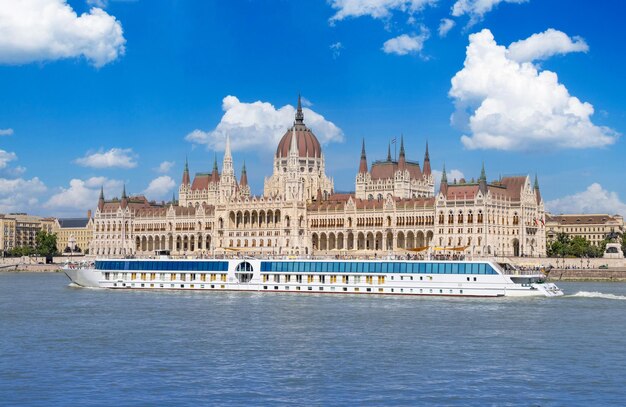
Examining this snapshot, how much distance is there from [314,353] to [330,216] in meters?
123

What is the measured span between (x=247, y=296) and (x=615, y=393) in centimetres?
4705

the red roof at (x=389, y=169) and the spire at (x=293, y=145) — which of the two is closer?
the spire at (x=293, y=145)

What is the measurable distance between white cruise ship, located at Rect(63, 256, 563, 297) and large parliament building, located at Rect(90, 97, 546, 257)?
2182 inches

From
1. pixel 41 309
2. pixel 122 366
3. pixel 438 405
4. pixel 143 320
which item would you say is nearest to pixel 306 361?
pixel 122 366

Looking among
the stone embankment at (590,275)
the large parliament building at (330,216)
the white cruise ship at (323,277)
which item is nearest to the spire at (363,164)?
the large parliament building at (330,216)

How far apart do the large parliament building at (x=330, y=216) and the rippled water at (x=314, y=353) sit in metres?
73.4

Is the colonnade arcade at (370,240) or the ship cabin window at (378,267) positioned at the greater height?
the colonnade arcade at (370,240)

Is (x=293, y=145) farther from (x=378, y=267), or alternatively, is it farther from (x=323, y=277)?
(x=378, y=267)

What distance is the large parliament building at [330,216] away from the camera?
152500 mm

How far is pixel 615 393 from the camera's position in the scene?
120 ft

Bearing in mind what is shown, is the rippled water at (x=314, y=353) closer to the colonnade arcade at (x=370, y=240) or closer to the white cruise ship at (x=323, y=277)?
the white cruise ship at (x=323, y=277)

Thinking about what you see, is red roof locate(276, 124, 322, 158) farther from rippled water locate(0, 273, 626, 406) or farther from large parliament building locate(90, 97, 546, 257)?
rippled water locate(0, 273, 626, 406)

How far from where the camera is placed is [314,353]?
151ft

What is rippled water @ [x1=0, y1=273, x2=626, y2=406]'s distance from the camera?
36.4m
